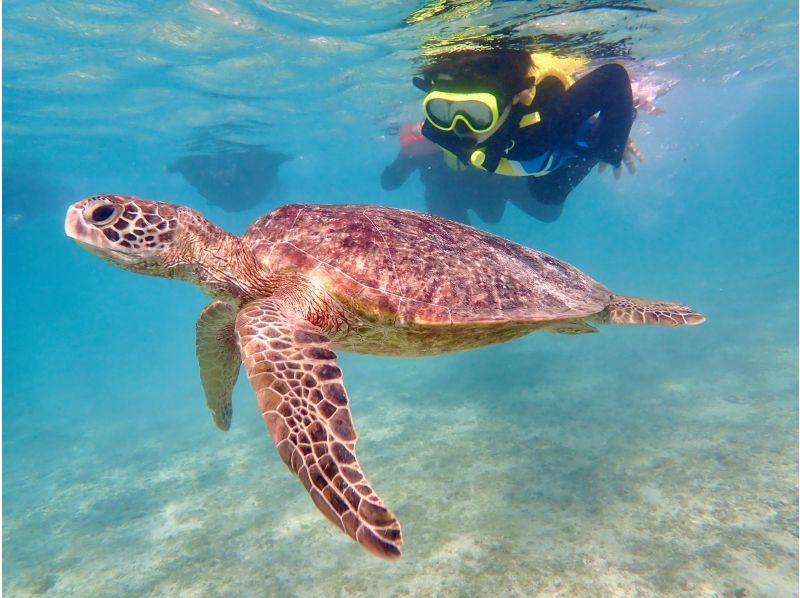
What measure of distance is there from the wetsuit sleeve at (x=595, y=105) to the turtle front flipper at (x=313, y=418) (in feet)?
15.4

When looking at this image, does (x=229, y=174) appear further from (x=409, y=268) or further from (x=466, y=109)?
(x=409, y=268)

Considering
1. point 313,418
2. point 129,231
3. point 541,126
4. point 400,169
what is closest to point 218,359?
point 129,231

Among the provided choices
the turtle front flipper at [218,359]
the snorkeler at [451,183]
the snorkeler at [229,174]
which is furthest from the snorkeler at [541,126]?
the snorkeler at [229,174]

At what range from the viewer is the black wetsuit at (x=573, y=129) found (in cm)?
583

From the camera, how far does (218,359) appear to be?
4598 millimetres

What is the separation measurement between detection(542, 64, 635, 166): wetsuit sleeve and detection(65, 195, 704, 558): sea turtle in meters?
2.70

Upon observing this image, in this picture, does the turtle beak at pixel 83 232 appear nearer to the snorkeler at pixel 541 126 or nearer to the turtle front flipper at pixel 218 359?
the turtle front flipper at pixel 218 359

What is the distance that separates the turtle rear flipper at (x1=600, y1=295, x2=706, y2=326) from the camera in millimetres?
4074

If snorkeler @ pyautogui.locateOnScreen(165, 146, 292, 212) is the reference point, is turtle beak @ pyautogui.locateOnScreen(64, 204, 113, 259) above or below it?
above

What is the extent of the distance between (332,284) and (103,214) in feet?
5.55

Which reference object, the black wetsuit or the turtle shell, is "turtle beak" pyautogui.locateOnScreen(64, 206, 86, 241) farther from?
the black wetsuit

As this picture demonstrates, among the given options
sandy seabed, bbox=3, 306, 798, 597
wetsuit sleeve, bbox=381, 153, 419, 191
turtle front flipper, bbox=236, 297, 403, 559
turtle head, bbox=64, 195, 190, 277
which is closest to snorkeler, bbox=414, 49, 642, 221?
turtle head, bbox=64, 195, 190, 277

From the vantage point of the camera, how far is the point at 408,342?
3.69 meters

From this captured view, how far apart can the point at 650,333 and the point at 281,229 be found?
15.5 metres
